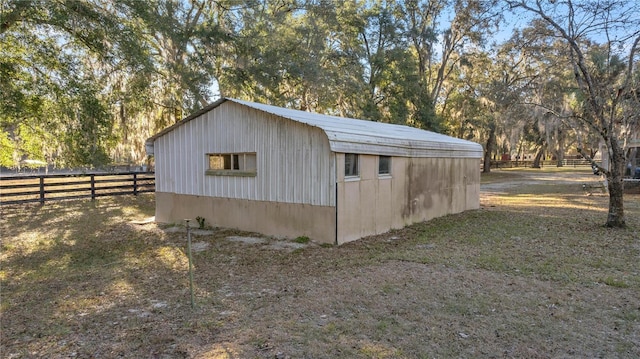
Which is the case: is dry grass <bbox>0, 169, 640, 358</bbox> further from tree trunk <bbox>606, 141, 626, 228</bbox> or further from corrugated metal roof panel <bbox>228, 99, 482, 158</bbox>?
corrugated metal roof panel <bbox>228, 99, 482, 158</bbox>

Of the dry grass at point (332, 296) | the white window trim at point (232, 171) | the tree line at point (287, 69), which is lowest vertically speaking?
the dry grass at point (332, 296)

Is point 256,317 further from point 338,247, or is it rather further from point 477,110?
point 477,110

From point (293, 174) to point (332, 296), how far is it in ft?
11.8

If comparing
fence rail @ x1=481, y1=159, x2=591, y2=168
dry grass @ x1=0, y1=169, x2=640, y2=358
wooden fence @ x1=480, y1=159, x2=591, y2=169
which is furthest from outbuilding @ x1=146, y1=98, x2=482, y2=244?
fence rail @ x1=481, y1=159, x2=591, y2=168

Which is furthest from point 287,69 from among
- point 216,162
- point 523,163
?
point 523,163

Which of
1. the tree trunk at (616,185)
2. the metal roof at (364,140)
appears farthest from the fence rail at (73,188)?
the tree trunk at (616,185)

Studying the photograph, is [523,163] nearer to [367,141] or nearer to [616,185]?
[616,185]

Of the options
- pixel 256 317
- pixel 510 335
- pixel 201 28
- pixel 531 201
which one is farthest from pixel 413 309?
pixel 201 28

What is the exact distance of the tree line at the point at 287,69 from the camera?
8.04 metres

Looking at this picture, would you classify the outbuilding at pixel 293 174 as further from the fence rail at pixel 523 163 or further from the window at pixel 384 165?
the fence rail at pixel 523 163

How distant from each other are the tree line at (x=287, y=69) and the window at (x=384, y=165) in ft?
13.4

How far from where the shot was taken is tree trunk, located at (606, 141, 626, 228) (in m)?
8.36

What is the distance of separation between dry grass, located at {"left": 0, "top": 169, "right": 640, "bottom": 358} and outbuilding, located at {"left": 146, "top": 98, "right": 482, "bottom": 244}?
648mm

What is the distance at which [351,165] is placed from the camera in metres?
7.62
